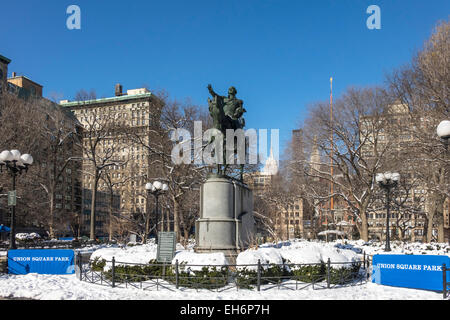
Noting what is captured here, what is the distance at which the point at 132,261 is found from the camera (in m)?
15.0

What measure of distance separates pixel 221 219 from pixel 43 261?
691 cm

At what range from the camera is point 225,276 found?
13.4 m

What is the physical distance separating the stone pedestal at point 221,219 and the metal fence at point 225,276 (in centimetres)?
260

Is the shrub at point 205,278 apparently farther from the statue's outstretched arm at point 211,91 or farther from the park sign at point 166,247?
the statue's outstretched arm at point 211,91

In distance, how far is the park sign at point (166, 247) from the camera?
15.2 meters

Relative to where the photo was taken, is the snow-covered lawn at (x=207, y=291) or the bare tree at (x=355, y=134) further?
the bare tree at (x=355, y=134)

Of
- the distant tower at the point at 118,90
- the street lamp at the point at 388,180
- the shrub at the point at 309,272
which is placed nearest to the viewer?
the shrub at the point at 309,272

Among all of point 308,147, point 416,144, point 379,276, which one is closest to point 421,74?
point 416,144

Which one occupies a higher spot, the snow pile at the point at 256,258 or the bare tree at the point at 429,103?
the bare tree at the point at 429,103

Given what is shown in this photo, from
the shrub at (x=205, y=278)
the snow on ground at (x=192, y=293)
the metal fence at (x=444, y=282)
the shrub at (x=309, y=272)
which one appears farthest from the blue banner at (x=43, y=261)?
the metal fence at (x=444, y=282)

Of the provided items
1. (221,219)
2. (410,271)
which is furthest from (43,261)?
(410,271)

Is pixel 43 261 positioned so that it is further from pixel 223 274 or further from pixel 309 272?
pixel 309 272

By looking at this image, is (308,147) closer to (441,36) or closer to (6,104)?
(441,36)
